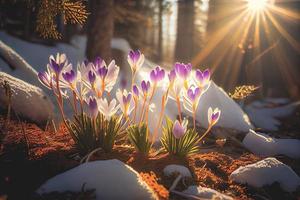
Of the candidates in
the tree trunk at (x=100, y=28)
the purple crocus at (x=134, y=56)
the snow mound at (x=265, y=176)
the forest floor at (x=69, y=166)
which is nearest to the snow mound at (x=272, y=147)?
the forest floor at (x=69, y=166)

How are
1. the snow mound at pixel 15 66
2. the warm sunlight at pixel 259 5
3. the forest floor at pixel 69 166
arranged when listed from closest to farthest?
the forest floor at pixel 69 166 → the snow mound at pixel 15 66 → the warm sunlight at pixel 259 5

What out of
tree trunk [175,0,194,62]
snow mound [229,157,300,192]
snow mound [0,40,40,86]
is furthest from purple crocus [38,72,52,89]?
tree trunk [175,0,194,62]

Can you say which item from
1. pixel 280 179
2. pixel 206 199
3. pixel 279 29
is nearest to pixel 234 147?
pixel 280 179

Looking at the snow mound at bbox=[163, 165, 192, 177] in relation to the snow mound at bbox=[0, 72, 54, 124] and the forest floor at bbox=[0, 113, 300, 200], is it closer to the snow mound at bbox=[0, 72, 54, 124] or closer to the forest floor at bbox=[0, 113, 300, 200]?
the forest floor at bbox=[0, 113, 300, 200]

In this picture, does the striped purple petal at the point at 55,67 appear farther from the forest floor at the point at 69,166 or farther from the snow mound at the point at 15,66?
the snow mound at the point at 15,66

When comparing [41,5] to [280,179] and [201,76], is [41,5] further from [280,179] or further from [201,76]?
[280,179]
